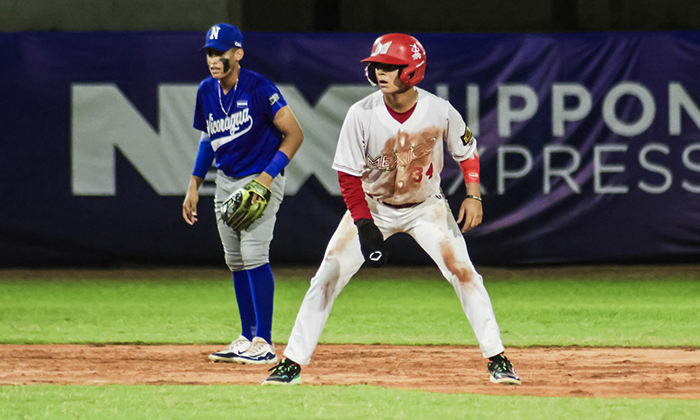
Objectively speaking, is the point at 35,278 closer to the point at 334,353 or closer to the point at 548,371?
the point at 334,353

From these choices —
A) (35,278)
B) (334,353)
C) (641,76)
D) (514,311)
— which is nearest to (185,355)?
(334,353)

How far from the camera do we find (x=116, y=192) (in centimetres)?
1200

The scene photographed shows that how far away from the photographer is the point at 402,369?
6688 mm

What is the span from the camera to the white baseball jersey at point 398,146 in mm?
5816

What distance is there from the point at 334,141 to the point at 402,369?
5542mm

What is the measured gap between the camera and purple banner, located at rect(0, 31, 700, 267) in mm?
11789

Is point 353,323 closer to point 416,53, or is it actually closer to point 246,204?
point 246,204

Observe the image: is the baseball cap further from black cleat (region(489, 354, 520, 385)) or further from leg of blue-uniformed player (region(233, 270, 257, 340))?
black cleat (region(489, 354, 520, 385))

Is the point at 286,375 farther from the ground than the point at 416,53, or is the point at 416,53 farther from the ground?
the point at 416,53

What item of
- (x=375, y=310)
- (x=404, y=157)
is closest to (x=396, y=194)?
(x=404, y=157)

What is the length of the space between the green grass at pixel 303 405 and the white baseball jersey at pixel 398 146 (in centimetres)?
108

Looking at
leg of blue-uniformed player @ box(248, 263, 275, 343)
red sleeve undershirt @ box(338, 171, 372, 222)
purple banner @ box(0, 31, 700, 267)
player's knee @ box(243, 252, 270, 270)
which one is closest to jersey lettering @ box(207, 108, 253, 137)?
player's knee @ box(243, 252, 270, 270)

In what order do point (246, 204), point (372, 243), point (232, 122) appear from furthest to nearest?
point (232, 122), point (246, 204), point (372, 243)

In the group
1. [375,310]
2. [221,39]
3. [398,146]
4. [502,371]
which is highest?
[221,39]
